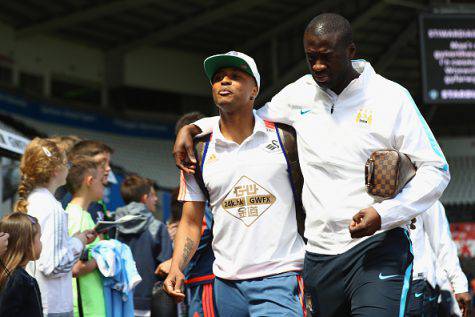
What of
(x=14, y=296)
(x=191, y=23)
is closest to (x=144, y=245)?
(x=14, y=296)

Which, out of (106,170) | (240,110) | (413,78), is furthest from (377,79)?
(413,78)

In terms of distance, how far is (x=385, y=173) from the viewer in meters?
3.38

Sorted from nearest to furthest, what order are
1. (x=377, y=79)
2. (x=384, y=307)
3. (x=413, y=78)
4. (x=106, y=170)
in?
(x=384, y=307) < (x=377, y=79) < (x=106, y=170) < (x=413, y=78)

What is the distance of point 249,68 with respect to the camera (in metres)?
3.92

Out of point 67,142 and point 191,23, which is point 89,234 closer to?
point 67,142

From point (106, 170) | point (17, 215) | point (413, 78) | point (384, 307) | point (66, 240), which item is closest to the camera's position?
point (384, 307)

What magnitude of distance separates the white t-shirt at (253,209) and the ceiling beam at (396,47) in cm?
1788

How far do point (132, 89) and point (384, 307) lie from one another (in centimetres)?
1990

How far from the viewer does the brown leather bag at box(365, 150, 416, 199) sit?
339 centimetres

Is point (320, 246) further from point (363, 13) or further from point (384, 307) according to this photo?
point (363, 13)

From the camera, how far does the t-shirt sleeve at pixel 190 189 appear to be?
157 inches

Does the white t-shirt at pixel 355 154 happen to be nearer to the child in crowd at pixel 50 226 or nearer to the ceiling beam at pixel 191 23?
the child in crowd at pixel 50 226

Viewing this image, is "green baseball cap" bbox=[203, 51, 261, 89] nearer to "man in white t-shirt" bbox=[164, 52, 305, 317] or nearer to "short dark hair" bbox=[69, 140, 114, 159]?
"man in white t-shirt" bbox=[164, 52, 305, 317]

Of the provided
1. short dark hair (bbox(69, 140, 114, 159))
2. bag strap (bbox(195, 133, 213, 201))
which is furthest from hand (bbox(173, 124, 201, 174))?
short dark hair (bbox(69, 140, 114, 159))
